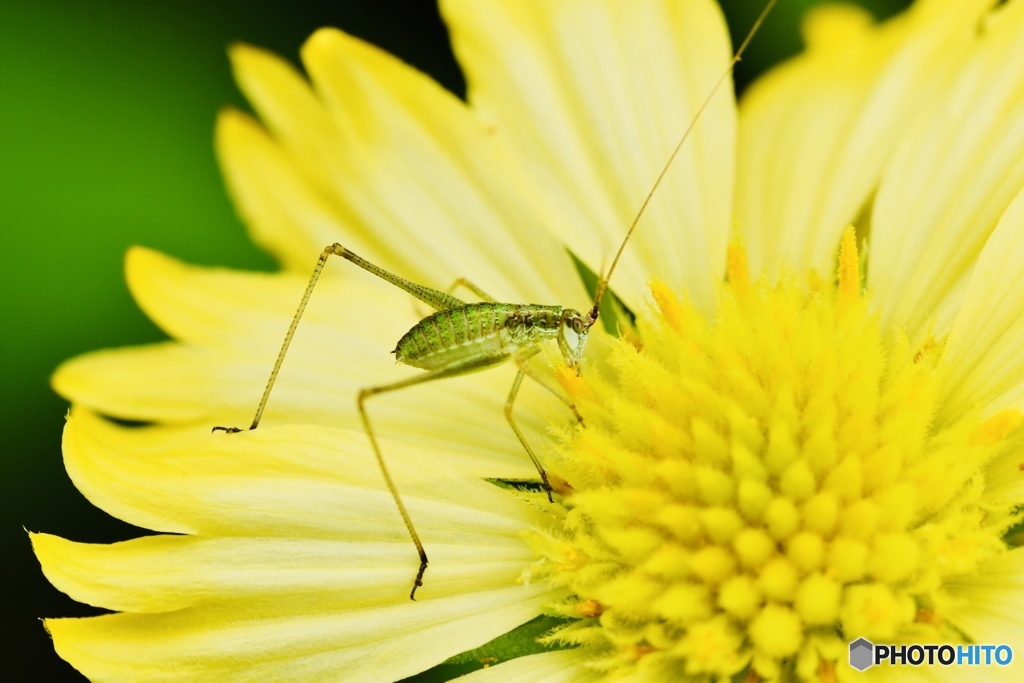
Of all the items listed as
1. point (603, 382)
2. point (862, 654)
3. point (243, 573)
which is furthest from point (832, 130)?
point (243, 573)

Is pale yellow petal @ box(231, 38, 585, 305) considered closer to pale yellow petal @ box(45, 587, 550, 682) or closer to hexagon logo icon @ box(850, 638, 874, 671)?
pale yellow petal @ box(45, 587, 550, 682)

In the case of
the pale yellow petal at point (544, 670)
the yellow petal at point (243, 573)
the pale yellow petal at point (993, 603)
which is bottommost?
the pale yellow petal at point (544, 670)

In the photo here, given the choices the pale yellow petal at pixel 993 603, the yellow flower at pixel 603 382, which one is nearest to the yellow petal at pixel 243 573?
the yellow flower at pixel 603 382

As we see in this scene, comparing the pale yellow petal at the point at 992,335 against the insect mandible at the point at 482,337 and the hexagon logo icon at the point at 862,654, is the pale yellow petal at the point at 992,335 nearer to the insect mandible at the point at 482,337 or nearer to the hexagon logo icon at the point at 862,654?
the hexagon logo icon at the point at 862,654

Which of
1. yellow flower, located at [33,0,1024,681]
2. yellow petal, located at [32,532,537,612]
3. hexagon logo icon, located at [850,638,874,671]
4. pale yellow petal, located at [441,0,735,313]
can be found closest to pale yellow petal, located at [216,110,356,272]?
yellow flower, located at [33,0,1024,681]

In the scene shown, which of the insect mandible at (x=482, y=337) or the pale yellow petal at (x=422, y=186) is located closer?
the insect mandible at (x=482, y=337)

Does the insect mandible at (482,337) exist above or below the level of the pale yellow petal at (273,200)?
below

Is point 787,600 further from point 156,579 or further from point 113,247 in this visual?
point 113,247
